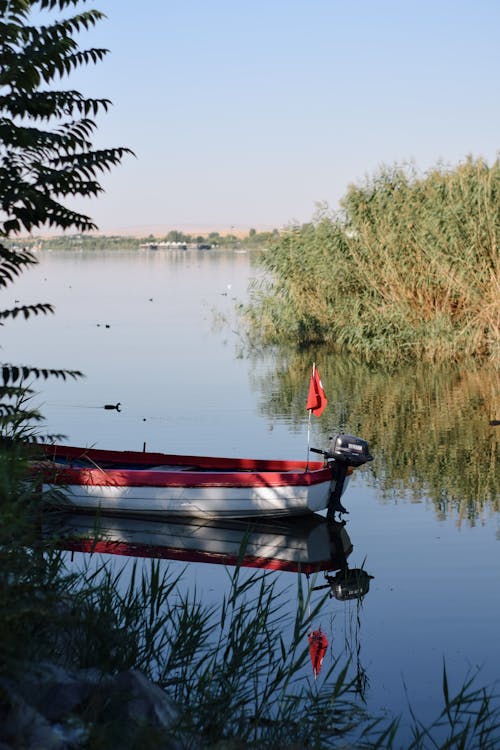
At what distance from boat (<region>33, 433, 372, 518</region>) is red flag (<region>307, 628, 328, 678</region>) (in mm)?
5473

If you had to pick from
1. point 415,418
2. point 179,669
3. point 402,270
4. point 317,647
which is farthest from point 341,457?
point 402,270

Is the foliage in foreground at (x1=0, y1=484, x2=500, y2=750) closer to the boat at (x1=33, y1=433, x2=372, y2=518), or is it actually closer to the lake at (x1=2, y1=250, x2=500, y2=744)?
the lake at (x1=2, y1=250, x2=500, y2=744)

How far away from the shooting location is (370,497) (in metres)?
19.5

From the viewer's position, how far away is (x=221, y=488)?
1786 cm

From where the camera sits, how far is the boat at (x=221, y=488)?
1769 cm

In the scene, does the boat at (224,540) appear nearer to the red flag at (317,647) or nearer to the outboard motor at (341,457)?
the outboard motor at (341,457)

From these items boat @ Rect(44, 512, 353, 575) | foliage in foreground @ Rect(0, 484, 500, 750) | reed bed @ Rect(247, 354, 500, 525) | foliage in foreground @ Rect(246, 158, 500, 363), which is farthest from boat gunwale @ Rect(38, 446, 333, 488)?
foliage in foreground @ Rect(246, 158, 500, 363)

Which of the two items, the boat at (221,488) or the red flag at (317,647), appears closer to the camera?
the red flag at (317,647)

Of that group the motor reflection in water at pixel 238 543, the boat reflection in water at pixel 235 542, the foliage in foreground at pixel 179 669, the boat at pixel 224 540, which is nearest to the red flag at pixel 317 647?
the foliage in foreground at pixel 179 669

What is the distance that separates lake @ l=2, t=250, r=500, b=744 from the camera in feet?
40.2

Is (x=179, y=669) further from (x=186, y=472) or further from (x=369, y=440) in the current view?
(x=369, y=440)

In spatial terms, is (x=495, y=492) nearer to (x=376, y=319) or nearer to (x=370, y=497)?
(x=370, y=497)

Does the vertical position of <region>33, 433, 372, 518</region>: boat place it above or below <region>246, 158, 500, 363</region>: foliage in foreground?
below

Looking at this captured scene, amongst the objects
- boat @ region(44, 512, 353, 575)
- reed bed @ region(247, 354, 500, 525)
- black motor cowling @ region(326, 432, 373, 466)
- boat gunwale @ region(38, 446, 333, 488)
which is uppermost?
black motor cowling @ region(326, 432, 373, 466)
